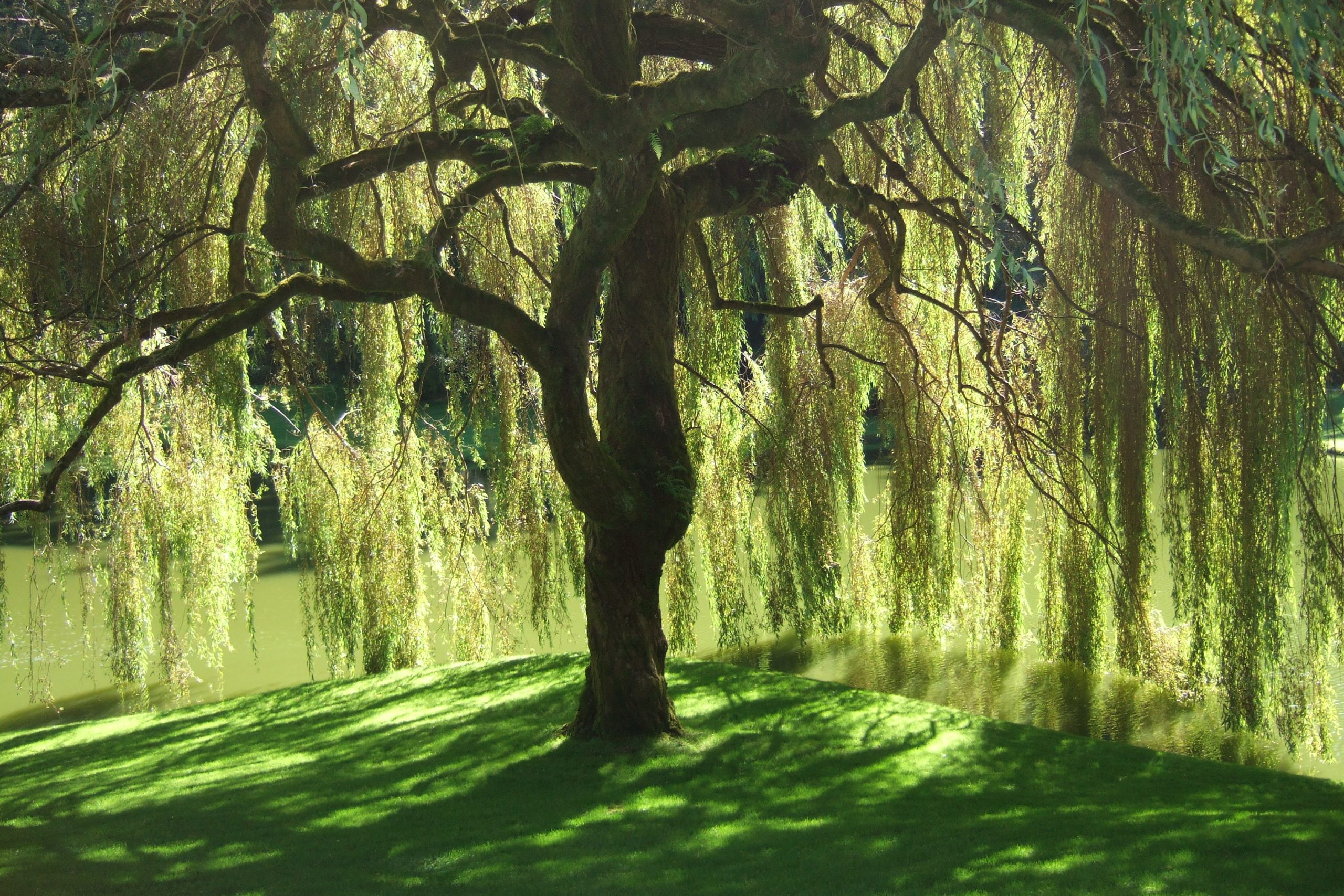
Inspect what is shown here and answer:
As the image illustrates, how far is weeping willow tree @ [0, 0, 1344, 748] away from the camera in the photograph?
472cm

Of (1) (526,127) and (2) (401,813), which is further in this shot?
(1) (526,127)

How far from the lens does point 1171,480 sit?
18.7 feet

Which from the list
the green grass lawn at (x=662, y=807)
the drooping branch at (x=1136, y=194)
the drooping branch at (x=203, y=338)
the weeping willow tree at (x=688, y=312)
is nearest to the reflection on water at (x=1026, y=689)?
the weeping willow tree at (x=688, y=312)

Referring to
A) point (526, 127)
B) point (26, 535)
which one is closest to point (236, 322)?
point (526, 127)

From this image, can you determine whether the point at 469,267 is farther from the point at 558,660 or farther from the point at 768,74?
the point at 768,74

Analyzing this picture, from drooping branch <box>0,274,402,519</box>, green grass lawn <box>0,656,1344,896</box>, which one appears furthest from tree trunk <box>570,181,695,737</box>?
drooping branch <box>0,274,402,519</box>

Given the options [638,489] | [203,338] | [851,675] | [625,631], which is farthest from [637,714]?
[851,675]

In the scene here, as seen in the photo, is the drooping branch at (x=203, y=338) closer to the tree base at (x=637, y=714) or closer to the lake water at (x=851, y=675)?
the tree base at (x=637, y=714)

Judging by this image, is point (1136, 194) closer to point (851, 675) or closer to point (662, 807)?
point (662, 807)

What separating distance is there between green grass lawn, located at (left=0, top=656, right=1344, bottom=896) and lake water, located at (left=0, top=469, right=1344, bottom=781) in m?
1.36

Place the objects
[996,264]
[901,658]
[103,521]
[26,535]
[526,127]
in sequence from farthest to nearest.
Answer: [26,535], [901,658], [103,521], [996,264], [526,127]

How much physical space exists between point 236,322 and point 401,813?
2.24 metres

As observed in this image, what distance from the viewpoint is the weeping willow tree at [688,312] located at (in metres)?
4.72

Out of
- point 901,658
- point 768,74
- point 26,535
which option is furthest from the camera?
point 26,535
